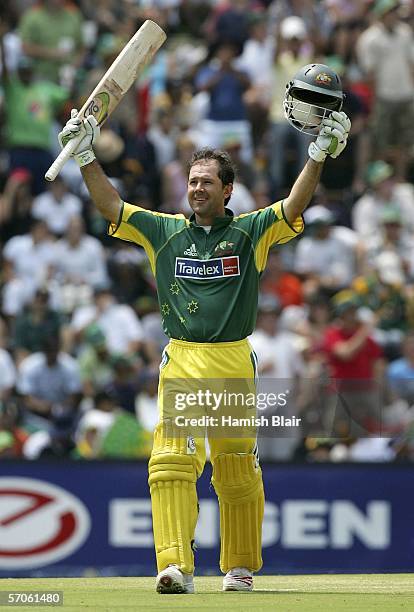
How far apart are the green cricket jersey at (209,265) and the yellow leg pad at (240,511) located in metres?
0.68

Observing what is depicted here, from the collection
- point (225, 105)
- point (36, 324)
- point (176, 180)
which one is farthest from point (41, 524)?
point (225, 105)

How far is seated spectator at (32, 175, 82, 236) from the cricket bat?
24.5 ft

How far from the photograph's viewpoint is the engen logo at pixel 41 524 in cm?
1167

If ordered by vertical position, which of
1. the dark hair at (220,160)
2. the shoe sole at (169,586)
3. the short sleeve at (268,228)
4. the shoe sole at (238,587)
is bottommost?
the shoe sole at (238,587)

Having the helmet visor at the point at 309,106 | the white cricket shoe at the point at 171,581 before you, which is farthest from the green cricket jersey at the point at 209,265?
the white cricket shoe at the point at 171,581

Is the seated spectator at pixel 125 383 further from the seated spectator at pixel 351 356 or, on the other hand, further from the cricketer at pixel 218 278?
the cricketer at pixel 218 278

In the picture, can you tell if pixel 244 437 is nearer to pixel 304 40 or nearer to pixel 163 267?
pixel 163 267

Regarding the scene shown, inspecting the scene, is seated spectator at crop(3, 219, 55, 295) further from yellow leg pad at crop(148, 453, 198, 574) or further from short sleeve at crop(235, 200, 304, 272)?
yellow leg pad at crop(148, 453, 198, 574)

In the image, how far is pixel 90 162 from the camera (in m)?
7.84

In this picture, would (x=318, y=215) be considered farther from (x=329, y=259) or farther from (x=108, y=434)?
(x=108, y=434)

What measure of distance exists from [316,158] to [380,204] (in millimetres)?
8556

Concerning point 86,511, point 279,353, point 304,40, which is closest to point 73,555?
point 86,511

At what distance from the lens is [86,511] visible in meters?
11.7

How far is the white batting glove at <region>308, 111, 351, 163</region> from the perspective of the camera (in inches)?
303
